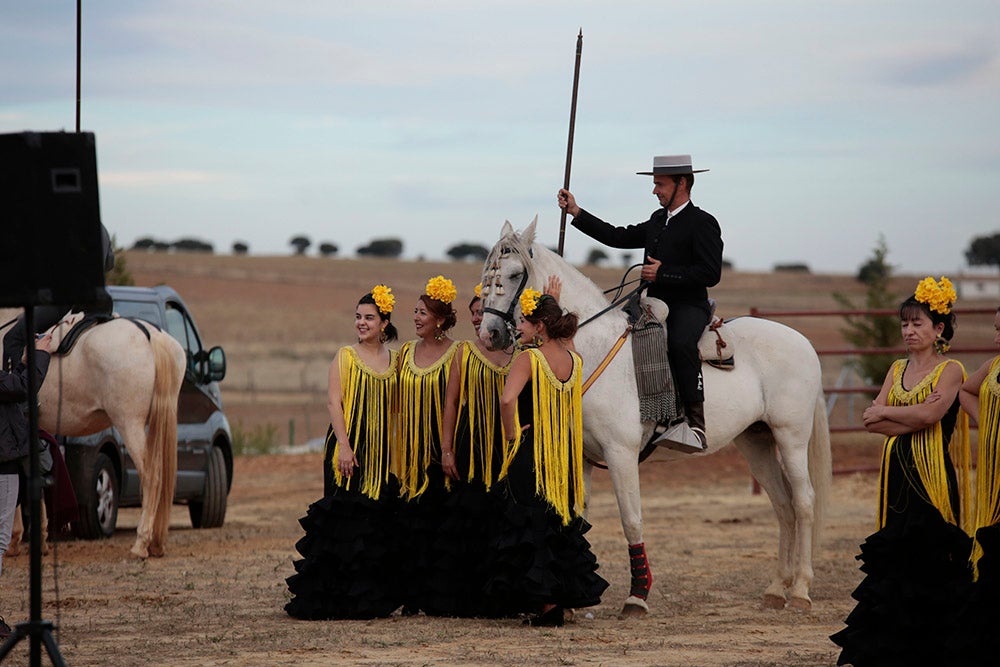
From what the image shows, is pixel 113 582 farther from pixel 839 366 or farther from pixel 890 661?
pixel 839 366

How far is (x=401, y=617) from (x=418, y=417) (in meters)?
1.16

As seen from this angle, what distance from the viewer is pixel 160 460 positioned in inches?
420

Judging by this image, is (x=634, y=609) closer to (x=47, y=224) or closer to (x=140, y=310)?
(x=47, y=224)

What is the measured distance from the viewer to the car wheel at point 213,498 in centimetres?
1328

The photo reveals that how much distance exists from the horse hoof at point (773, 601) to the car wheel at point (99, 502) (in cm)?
611

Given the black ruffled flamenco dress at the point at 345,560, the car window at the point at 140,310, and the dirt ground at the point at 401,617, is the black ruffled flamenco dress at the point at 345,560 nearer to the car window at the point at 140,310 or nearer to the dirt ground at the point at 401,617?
the dirt ground at the point at 401,617

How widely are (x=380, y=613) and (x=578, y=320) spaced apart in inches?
82.0

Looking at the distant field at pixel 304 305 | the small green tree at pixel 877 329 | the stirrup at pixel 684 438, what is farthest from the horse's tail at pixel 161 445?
the distant field at pixel 304 305

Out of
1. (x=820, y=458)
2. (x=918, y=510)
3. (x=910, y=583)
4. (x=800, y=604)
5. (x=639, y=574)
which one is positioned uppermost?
(x=918, y=510)

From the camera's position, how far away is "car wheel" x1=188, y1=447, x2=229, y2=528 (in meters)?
13.3

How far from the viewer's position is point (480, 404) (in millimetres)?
7789

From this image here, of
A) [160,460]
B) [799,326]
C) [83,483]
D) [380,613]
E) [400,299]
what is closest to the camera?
[380,613]

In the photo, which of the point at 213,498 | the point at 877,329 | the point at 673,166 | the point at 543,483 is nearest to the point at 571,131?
the point at 673,166

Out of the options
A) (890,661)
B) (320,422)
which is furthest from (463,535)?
(320,422)
